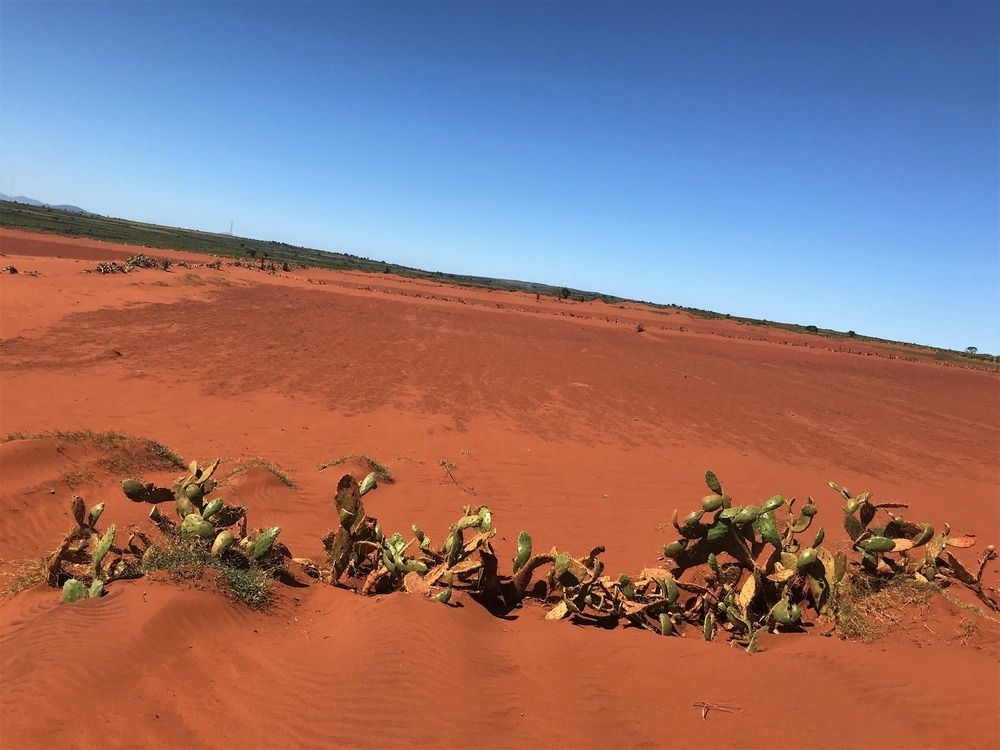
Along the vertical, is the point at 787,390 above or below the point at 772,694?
above

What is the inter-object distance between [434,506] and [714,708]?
4603 mm

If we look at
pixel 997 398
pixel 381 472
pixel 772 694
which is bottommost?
pixel 381 472

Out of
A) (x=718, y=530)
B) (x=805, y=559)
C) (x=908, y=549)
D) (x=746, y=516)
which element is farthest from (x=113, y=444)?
(x=908, y=549)

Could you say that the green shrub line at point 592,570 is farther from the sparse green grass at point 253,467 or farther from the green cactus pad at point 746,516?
the sparse green grass at point 253,467

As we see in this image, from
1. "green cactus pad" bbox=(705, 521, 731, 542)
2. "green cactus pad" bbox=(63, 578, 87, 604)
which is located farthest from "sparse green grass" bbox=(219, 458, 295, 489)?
"green cactus pad" bbox=(705, 521, 731, 542)

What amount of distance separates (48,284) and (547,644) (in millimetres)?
23698

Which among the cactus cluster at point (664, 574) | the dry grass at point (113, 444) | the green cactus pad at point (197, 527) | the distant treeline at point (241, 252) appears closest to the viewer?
the green cactus pad at point (197, 527)

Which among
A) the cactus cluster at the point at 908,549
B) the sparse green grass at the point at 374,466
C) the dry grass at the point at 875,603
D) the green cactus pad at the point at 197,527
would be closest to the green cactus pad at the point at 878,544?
the cactus cluster at the point at 908,549

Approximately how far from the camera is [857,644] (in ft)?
13.4

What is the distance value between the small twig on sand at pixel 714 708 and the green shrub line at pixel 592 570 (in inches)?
32.3

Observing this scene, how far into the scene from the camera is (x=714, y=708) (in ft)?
10.9

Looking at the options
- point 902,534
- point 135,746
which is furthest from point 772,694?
point 135,746

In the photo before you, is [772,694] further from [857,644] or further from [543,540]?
[543,540]

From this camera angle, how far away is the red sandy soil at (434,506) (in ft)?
9.95
